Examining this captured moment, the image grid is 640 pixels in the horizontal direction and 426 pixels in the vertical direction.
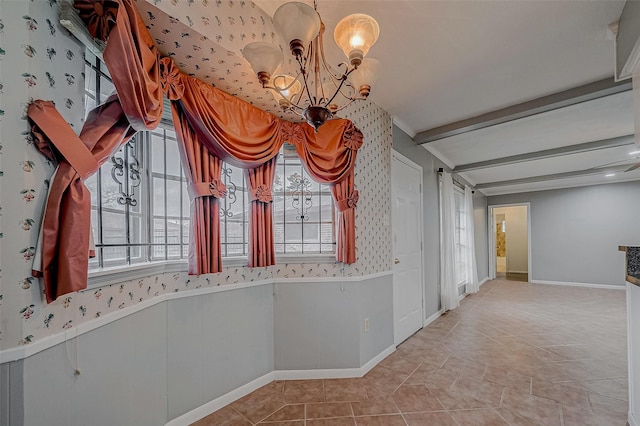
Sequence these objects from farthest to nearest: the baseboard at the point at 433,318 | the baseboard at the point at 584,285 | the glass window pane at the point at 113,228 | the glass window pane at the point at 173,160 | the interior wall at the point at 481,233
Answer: the interior wall at the point at 481,233, the baseboard at the point at 584,285, the baseboard at the point at 433,318, the glass window pane at the point at 173,160, the glass window pane at the point at 113,228

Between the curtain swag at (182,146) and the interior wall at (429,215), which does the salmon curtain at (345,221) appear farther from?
the interior wall at (429,215)

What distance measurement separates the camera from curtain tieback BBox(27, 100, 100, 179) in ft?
3.18

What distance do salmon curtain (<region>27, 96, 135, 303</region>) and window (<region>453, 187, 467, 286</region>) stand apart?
5.43 m

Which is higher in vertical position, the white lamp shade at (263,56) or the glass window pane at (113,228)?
the white lamp shade at (263,56)

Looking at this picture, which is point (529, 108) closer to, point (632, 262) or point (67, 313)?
point (632, 262)

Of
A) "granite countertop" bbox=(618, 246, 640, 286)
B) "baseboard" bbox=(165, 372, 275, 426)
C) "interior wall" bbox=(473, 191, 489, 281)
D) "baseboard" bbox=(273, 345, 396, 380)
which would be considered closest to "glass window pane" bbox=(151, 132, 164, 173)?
"baseboard" bbox=(165, 372, 275, 426)

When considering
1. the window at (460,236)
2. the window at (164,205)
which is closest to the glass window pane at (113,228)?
the window at (164,205)

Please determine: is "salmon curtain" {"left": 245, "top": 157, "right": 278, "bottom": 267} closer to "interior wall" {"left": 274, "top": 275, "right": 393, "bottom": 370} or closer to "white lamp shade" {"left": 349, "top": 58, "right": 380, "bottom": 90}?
"interior wall" {"left": 274, "top": 275, "right": 393, "bottom": 370}

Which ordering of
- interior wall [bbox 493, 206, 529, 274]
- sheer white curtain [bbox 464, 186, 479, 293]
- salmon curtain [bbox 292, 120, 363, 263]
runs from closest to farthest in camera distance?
1. salmon curtain [bbox 292, 120, 363, 263]
2. sheer white curtain [bbox 464, 186, 479, 293]
3. interior wall [bbox 493, 206, 529, 274]

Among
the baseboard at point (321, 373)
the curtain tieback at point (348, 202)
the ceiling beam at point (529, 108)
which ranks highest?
the ceiling beam at point (529, 108)

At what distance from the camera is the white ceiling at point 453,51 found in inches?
60.2

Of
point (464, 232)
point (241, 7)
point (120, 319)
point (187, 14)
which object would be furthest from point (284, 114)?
point (464, 232)

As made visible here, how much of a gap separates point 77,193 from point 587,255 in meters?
8.80

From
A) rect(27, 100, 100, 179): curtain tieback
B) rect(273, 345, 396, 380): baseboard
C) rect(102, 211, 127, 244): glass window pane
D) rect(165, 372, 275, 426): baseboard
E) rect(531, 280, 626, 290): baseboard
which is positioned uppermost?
rect(27, 100, 100, 179): curtain tieback
